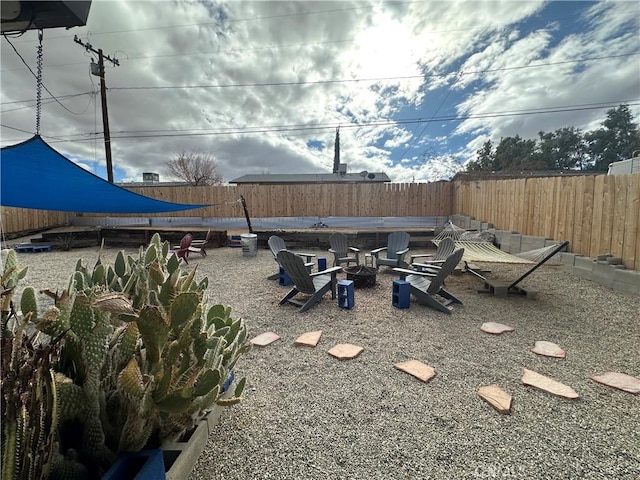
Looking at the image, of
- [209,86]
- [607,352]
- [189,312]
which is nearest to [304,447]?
[189,312]

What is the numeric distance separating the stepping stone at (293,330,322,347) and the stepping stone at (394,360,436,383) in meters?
0.83

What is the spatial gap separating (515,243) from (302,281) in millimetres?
5633

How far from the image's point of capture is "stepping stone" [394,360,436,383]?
7.32 ft

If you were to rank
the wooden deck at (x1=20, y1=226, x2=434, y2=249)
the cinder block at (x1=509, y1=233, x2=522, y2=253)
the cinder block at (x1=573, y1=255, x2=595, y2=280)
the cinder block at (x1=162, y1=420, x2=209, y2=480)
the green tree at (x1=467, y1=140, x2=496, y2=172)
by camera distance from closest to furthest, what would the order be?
the cinder block at (x1=162, y1=420, x2=209, y2=480) < the cinder block at (x1=573, y1=255, x2=595, y2=280) < the cinder block at (x1=509, y1=233, x2=522, y2=253) < the wooden deck at (x1=20, y1=226, x2=434, y2=249) < the green tree at (x1=467, y1=140, x2=496, y2=172)

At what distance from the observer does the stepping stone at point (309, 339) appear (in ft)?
9.18

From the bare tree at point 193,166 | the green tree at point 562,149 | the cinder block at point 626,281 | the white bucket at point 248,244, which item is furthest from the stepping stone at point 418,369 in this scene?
the green tree at point 562,149

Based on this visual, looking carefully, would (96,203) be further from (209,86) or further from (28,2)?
(209,86)

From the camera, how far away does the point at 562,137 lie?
22891mm

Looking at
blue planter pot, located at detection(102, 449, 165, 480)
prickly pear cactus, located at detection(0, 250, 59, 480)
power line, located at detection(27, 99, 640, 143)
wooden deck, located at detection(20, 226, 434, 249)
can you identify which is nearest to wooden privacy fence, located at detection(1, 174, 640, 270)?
wooden deck, located at detection(20, 226, 434, 249)

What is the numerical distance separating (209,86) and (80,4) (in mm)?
14531

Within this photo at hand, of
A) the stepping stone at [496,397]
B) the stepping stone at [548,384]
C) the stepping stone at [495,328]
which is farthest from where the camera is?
the stepping stone at [495,328]

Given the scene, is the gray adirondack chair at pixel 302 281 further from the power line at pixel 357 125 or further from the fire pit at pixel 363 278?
the power line at pixel 357 125

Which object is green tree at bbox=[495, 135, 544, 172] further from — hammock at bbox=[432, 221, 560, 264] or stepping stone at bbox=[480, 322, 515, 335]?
stepping stone at bbox=[480, 322, 515, 335]

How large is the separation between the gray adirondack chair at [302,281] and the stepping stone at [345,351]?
1049 millimetres
